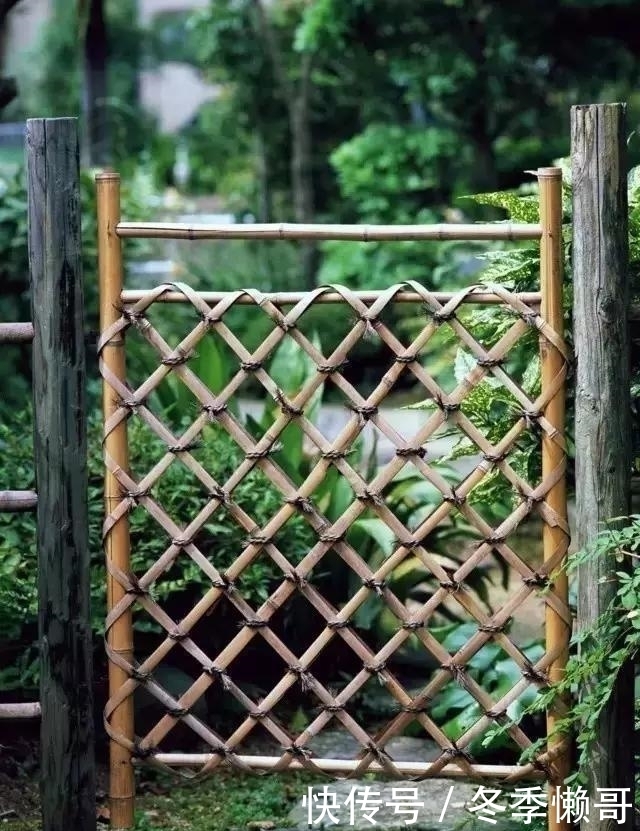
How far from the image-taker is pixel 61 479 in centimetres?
303

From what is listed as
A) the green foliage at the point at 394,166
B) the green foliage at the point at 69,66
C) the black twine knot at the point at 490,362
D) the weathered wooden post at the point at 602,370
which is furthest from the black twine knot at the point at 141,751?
the green foliage at the point at 69,66

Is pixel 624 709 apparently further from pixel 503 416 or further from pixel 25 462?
pixel 25 462

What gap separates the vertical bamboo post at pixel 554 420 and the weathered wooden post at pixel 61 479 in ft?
3.32

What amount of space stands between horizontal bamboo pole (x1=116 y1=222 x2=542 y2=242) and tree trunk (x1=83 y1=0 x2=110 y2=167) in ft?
23.3

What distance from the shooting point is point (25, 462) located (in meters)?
3.90

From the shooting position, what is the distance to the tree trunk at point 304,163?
1023 cm

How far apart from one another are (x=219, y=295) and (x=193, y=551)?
577 millimetres

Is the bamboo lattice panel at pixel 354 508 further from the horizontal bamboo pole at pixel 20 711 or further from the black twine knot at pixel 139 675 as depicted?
the horizontal bamboo pole at pixel 20 711

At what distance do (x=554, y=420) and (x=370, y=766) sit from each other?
882 millimetres

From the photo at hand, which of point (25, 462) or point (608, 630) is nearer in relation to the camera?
point (608, 630)

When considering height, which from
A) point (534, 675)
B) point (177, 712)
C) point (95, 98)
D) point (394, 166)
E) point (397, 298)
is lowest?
point (177, 712)

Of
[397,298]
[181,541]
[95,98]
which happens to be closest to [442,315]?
[397,298]

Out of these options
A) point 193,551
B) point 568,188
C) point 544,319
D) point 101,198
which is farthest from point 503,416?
point 101,198

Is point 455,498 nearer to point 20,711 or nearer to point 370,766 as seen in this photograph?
point 370,766
